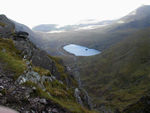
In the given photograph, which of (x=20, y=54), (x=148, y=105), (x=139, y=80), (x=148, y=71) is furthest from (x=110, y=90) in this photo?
(x=20, y=54)

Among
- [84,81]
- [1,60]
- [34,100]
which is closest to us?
[34,100]

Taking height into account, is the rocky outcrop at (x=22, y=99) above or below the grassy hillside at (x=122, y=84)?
above

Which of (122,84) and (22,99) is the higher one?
(22,99)

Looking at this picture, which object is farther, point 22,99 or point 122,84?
point 122,84

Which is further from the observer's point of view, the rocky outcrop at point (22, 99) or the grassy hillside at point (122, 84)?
the grassy hillside at point (122, 84)

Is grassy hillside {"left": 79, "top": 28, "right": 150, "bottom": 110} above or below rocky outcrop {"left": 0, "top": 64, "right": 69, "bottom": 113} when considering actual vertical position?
below

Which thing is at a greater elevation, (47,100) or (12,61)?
(12,61)

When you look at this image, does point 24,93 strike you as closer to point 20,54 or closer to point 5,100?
point 5,100

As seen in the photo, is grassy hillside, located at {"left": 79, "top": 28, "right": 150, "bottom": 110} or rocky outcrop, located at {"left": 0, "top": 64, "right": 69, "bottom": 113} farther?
grassy hillside, located at {"left": 79, "top": 28, "right": 150, "bottom": 110}

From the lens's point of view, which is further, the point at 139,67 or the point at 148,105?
the point at 139,67

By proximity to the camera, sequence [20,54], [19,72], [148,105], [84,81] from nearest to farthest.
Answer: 1. [19,72]
2. [20,54]
3. [148,105]
4. [84,81]

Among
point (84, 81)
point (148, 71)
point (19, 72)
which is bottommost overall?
point (84, 81)
